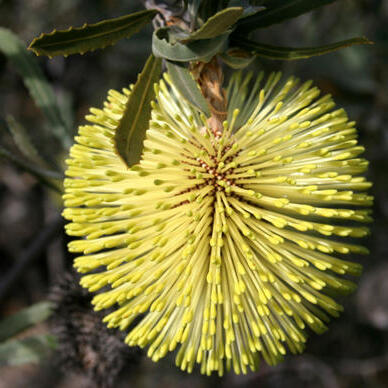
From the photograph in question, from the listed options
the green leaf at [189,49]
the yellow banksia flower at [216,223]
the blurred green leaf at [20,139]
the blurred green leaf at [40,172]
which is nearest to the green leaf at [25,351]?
the blurred green leaf at [40,172]

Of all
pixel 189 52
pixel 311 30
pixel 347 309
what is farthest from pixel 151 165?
pixel 347 309

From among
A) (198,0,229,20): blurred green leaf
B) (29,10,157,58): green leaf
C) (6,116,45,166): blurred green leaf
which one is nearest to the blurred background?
(6,116,45,166): blurred green leaf

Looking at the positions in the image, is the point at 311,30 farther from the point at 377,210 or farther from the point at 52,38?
the point at 52,38

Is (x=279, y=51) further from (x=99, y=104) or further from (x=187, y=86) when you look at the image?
(x=99, y=104)

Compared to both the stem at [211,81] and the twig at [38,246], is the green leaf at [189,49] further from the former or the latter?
the twig at [38,246]

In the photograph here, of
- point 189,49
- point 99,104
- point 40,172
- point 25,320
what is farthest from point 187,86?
point 99,104
